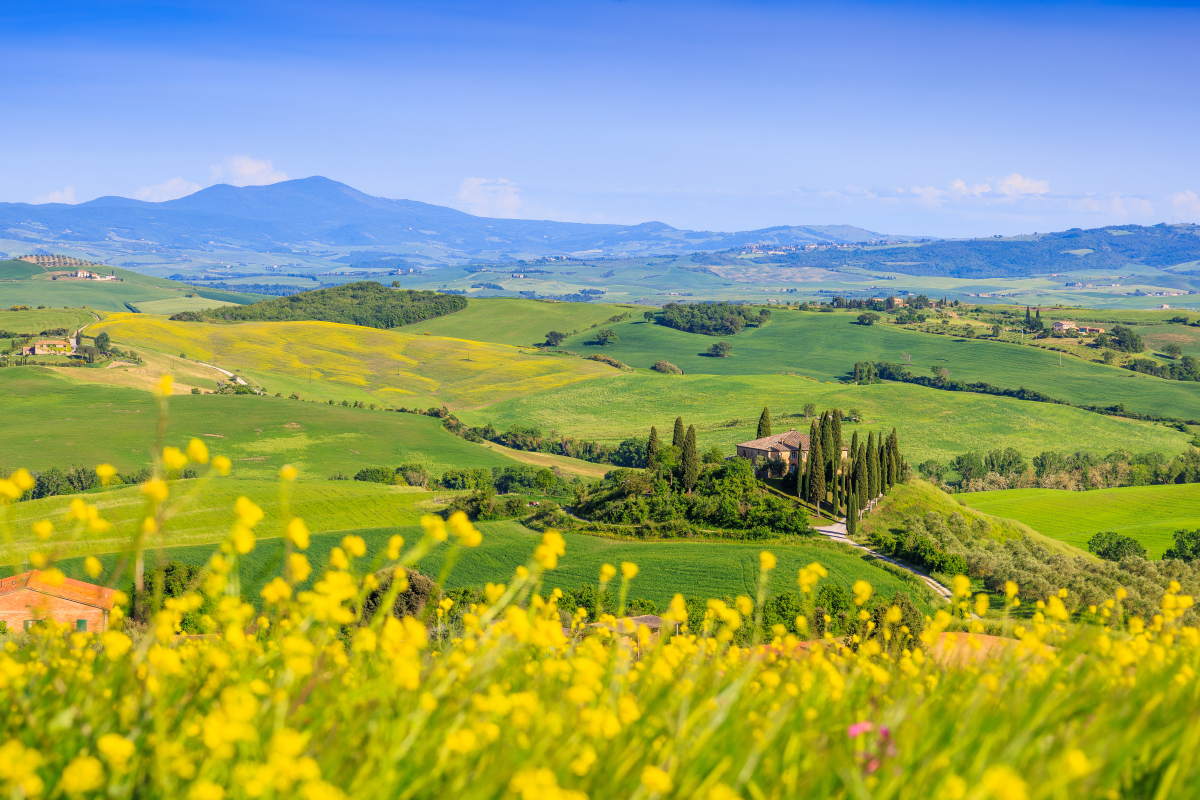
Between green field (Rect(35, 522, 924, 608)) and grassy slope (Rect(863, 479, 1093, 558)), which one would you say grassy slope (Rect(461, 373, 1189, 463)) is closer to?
grassy slope (Rect(863, 479, 1093, 558))

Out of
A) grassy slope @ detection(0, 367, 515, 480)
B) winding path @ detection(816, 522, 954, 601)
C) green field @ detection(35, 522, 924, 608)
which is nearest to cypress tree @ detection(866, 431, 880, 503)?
winding path @ detection(816, 522, 954, 601)

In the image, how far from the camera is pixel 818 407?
145125mm

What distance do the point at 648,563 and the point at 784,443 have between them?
1038 inches

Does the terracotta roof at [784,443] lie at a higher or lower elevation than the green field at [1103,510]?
higher

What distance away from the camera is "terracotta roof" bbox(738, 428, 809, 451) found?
81.8m

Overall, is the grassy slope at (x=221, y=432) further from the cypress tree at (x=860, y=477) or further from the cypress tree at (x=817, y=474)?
the cypress tree at (x=860, y=477)

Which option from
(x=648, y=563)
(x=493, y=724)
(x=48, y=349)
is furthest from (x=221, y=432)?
(x=493, y=724)

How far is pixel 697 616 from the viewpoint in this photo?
42094 mm

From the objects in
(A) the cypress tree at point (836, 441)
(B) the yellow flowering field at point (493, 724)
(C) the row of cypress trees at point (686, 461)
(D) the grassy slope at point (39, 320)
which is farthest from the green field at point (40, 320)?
(B) the yellow flowering field at point (493, 724)

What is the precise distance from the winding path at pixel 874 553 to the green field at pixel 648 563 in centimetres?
237

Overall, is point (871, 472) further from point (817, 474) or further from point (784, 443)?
point (784, 443)

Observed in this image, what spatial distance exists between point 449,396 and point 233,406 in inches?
1759

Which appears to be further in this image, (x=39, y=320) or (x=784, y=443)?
(x=39, y=320)

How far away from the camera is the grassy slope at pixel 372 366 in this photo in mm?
161500
